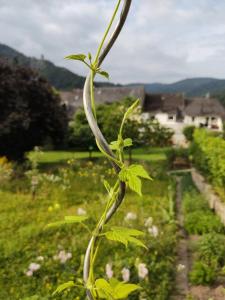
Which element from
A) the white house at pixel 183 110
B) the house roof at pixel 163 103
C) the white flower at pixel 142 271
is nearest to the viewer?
the white flower at pixel 142 271

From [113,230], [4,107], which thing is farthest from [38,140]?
[113,230]

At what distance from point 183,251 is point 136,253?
4.99 ft

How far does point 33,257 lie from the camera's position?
6852mm

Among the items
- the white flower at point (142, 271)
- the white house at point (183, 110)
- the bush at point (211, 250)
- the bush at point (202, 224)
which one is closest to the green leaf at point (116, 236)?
the white flower at point (142, 271)

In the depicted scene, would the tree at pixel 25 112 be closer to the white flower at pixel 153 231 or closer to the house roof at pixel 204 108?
the white flower at pixel 153 231

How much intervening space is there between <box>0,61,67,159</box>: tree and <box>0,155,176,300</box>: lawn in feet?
22.1

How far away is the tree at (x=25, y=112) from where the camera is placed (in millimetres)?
18969

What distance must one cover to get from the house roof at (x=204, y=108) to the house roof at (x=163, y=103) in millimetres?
1199

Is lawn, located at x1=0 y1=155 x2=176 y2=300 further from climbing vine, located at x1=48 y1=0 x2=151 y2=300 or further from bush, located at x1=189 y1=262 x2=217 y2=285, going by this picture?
climbing vine, located at x1=48 y1=0 x2=151 y2=300

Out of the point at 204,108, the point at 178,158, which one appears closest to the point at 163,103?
the point at 204,108

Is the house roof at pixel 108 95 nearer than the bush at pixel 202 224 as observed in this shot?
No

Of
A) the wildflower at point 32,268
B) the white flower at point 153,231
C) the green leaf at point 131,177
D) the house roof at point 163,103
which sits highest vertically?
the house roof at point 163,103

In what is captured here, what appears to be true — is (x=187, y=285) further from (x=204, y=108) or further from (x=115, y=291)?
(x=204, y=108)

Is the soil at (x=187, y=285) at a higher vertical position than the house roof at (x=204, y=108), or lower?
lower
